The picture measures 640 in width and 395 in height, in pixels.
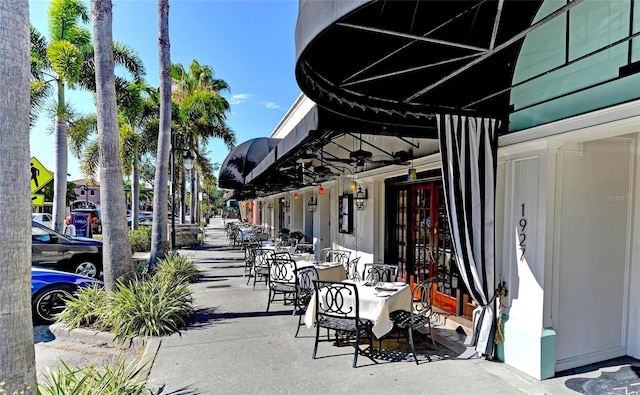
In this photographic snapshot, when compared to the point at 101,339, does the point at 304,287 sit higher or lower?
higher

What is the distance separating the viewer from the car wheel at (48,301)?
6.32 meters

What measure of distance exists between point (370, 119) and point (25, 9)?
350cm

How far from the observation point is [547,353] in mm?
4051

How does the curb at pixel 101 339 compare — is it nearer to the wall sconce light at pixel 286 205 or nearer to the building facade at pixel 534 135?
the building facade at pixel 534 135

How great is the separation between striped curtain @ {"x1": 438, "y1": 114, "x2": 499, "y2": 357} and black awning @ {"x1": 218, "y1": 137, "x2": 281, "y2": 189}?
28.9 feet

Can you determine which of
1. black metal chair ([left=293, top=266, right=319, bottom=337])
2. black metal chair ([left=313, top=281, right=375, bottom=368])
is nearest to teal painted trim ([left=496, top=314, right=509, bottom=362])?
black metal chair ([left=313, top=281, right=375, bottom=368])


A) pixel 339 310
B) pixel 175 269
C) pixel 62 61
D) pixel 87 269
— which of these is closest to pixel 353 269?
pixel 339 310

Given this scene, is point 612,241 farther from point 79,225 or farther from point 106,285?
point 79,225

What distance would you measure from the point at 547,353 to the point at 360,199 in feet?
18.1

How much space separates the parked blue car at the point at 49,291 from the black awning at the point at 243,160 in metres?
6.54

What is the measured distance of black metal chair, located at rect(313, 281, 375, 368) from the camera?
183 inches

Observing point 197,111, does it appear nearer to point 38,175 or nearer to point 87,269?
point 87,269

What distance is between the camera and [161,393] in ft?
12.4

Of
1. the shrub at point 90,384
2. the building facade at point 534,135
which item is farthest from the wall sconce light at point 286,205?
the shrub at point 90,384
